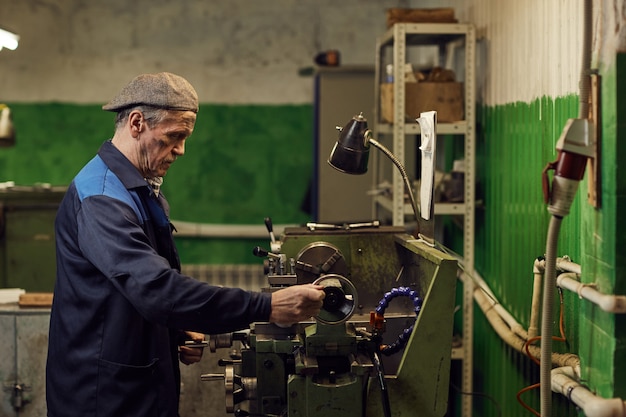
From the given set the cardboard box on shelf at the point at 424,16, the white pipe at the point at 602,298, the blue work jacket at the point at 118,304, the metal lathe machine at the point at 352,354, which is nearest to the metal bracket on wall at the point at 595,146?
the white pipe at the point at 602,298

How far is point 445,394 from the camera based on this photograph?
6.66ft

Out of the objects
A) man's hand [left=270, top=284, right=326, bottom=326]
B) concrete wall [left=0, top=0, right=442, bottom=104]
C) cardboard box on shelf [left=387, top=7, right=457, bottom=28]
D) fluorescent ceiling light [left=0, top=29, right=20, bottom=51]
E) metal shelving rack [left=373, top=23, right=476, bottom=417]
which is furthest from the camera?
concrete wall [left=0, top=0, right=442, bottom=104]

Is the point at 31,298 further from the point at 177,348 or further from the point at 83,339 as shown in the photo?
the point at 83,339

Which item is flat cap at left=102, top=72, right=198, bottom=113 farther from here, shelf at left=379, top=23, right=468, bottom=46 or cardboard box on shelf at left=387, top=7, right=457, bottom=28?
cardboard box on shelf at left=387, top=7, right=457, bottom=28

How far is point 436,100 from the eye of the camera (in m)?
3.68

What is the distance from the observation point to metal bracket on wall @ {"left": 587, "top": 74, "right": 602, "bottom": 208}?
1.84 m

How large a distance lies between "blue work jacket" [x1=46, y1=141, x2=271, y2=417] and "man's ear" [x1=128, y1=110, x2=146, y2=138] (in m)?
0.07

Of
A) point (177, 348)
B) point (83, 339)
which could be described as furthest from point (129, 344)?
point (177, 348)

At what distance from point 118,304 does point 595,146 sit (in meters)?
1.17

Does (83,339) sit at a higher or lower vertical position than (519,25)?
lower

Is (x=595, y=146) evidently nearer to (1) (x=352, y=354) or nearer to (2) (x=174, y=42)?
(1) (x=352, y=354)

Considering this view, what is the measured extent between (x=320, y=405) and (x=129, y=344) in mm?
489

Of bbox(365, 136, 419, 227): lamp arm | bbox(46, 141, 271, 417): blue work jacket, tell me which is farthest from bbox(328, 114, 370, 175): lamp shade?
bbox(46, 141, 271, 417): blue work jacket

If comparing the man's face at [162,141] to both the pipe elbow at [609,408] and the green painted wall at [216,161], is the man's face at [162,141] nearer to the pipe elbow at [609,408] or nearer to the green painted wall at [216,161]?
the pipe elbow at [609,408]
